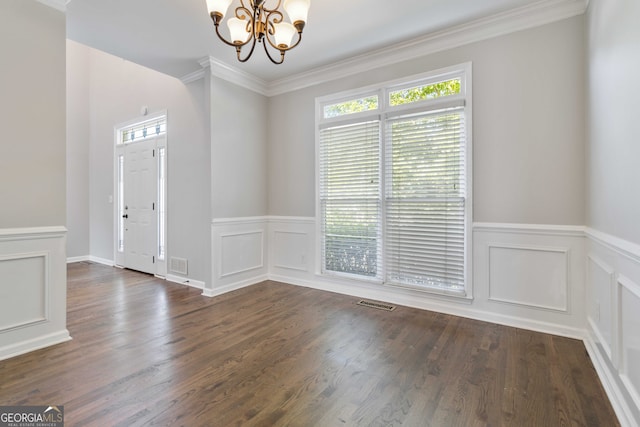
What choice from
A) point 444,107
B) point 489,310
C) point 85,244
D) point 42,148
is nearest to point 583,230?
point 489,310

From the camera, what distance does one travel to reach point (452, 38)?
3100 millimetres

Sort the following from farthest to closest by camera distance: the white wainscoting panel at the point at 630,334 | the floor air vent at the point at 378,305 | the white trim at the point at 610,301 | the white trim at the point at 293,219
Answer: the white trim at the point at 293,219
the floor air vent at the point at 378,305
the white trim at the point at 610,301
the white wainscoting panel at the point at 630,334

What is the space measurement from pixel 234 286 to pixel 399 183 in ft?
8.18

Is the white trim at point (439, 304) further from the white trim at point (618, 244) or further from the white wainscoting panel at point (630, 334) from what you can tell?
the white wainscoting panel at point (630, 334)

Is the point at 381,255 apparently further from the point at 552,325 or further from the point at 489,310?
the point at 552,325

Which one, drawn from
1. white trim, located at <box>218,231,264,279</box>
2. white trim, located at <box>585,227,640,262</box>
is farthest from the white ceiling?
white trim, located at <box>218,231,264,279</box>

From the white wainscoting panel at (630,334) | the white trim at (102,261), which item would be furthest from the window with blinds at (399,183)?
the white trim at (102,261)

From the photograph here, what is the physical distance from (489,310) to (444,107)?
207 centimetres

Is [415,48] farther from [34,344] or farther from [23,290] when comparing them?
[34,344]

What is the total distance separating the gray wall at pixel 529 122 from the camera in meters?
2.60

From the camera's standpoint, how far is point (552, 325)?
2695 millimetres

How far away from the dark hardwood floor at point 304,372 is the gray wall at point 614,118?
1062mm

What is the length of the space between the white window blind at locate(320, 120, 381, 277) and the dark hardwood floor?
0.78m

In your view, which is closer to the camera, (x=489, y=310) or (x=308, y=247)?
(x=489, y=310)
